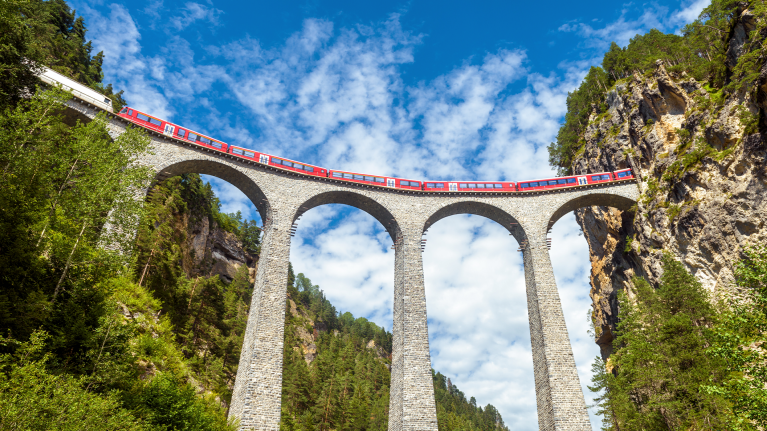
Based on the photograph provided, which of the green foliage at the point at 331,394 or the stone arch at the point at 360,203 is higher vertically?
the stone arch at the point at 360,203

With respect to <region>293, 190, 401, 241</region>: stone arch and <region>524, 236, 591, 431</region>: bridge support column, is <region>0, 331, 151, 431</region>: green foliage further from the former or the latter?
<region>524, 236, 591, 431</region>: bridge support column

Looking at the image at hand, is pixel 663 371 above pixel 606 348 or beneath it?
beneath

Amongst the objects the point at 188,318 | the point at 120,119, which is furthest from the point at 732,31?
the point at 188,318

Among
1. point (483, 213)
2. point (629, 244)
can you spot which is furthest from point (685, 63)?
point (483, 213)

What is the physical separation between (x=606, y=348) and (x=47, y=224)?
140 ft

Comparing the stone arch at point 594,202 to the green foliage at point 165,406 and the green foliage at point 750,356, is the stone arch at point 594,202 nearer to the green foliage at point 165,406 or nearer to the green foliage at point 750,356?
the green foliage at point 750,356

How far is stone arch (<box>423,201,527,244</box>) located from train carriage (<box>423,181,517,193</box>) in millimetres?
1077

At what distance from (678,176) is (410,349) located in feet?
68.9

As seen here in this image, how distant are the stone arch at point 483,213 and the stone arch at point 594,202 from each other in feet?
8.05

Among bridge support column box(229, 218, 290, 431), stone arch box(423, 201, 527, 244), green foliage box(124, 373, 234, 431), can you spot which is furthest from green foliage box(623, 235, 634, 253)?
green foliage box(124, 373, 234, 431)

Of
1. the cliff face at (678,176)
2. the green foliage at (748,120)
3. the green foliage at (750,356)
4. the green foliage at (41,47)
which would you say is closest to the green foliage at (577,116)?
the cliff face at (678,176)

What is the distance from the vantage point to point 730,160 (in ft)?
77.9

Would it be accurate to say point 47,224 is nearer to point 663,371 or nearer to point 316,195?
point 316,195

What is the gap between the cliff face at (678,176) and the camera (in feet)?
74.5
